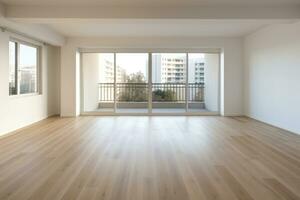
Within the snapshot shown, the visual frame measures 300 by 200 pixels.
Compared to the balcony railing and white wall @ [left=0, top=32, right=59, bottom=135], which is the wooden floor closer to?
white wall @ [left=0, top=32, right=59, bottom=135]

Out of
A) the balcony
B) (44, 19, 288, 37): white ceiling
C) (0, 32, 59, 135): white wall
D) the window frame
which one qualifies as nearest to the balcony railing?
the balcony

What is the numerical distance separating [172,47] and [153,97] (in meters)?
1.65

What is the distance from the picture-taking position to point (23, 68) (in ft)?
23.2

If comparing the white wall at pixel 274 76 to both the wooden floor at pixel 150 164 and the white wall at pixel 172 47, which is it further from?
the wooden floor at pixel 150 164

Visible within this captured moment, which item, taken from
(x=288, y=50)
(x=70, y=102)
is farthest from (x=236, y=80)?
(x=70, y=102)

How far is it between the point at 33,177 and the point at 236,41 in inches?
282

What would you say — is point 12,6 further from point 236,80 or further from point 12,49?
point 236,80

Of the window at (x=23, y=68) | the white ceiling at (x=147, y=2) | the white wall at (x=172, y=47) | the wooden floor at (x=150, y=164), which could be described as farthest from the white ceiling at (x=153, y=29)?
the wooden floor at (x=150, y=164)

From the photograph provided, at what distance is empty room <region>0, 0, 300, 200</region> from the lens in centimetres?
321

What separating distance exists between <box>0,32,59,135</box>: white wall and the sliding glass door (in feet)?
3.04

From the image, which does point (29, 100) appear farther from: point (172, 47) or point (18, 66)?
point (172, 47)

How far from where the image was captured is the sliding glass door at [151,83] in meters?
9.33

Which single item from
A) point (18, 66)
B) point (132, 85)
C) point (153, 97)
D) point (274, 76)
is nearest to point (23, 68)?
point (18, 66)

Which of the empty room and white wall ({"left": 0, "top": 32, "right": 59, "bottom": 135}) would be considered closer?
the empty room
